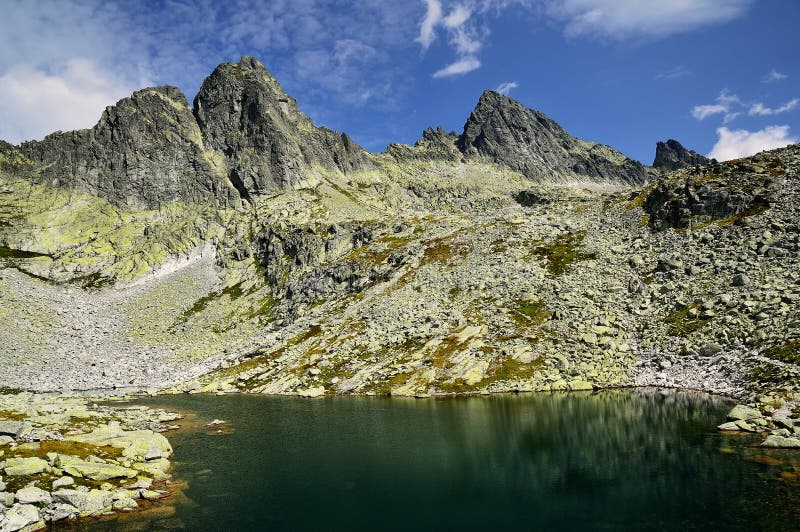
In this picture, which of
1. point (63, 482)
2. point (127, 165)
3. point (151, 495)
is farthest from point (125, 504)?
point (127, 165)

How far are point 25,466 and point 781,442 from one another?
181 feet

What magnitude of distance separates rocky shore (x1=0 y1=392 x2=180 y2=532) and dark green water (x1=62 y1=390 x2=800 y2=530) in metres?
2.34

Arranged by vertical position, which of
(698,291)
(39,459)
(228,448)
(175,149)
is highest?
(175,149)

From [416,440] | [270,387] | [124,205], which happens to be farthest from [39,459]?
[124,205]

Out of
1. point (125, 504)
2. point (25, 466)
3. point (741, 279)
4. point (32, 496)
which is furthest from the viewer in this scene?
point (741, 279)

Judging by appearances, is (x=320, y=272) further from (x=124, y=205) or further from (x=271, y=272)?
(x=124, y=205)

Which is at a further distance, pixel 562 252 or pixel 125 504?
pixel 562 252

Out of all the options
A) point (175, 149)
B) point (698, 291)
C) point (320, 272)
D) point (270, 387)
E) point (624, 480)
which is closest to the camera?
point (624, 480)

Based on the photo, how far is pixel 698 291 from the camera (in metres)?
71.2

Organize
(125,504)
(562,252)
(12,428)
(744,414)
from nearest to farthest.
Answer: (125,504), (12,428), (744,414), (562,252)

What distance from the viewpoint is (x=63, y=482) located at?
31812 mm

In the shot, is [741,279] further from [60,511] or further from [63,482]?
[63,482]

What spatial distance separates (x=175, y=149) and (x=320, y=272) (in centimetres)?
11430

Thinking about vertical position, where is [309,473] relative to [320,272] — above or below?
below
